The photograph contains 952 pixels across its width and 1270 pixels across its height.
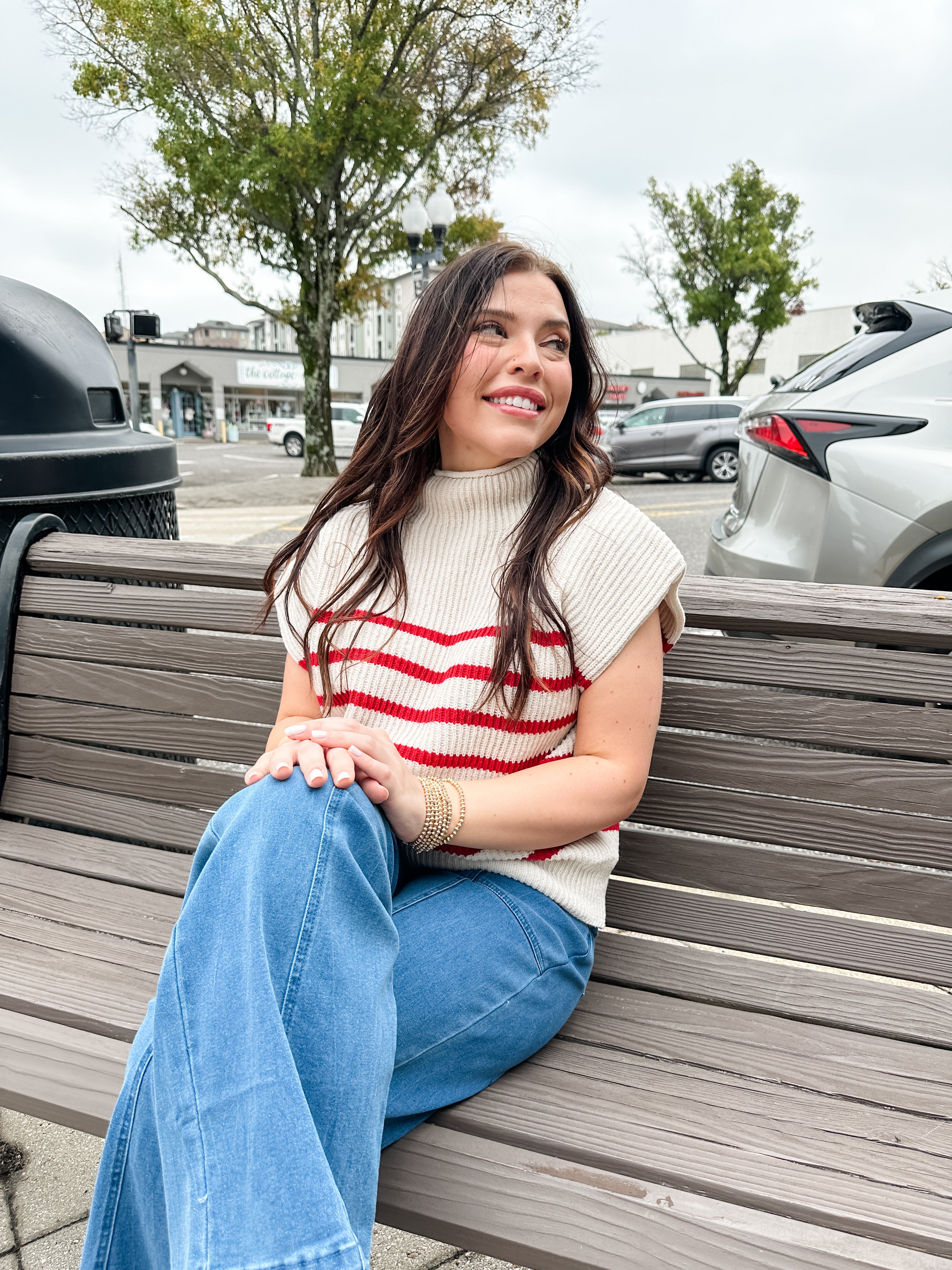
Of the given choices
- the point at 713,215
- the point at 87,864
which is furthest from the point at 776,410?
the point at 713,215

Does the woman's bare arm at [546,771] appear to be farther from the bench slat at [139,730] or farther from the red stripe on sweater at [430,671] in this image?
the bench slat at [139,730]

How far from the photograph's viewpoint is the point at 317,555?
191 centimetres

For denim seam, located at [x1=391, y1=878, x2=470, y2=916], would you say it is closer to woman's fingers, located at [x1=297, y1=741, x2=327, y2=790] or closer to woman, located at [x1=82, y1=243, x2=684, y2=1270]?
woman, located at [x1=82, y1=243, x2=684, y2=1270]

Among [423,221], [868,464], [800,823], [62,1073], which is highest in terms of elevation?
[423,221]

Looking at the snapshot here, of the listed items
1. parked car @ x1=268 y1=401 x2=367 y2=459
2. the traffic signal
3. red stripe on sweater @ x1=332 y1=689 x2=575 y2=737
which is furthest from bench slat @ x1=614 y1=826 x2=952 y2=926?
parked car @ x1=268 y1=401 x2=367 y2=459

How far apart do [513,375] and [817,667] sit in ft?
2.42

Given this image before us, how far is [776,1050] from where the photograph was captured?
1.57 metres

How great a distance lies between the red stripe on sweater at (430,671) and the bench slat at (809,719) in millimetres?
336

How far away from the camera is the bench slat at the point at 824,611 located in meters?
1.75

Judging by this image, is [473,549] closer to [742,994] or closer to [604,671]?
[604,671]

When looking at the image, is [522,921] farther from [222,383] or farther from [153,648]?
[222,383]

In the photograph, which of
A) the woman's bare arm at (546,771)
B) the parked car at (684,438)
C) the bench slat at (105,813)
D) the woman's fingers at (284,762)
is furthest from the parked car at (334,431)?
the woman's fingers at (284,762)

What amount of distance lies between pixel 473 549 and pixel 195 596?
0.78m

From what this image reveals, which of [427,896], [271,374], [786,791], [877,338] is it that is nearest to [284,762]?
[427,896]
